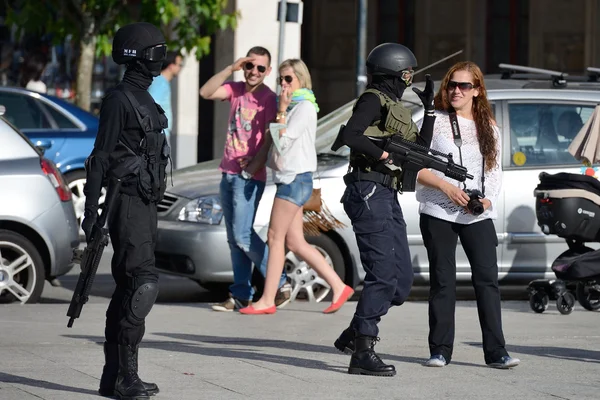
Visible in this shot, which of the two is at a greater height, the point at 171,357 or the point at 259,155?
the point at 259,155

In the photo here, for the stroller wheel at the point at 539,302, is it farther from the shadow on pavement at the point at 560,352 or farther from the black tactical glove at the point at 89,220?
the black tactical glove at the point at 89,220

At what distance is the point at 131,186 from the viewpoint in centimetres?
676

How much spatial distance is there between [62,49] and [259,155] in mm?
15626

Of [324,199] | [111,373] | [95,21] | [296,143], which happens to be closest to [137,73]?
[111,373]

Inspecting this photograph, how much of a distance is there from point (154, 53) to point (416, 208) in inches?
171

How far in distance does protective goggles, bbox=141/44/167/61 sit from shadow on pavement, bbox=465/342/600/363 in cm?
303

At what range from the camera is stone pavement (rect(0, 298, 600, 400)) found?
7.14 metres

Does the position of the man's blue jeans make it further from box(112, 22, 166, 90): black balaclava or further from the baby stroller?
box(112, 22, 166, 90): black balaclava

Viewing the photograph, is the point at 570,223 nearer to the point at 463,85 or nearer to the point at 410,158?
the point at 463,85

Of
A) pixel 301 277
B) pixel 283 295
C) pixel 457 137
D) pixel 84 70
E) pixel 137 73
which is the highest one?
pixel 84 70

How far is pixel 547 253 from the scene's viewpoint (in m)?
11.1

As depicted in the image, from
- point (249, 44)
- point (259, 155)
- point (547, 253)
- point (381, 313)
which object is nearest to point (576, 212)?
point (547, 253)

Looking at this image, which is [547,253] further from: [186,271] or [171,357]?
[171,357]

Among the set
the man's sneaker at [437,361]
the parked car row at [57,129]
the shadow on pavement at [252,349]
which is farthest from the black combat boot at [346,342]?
the parked car row at [57,129]
